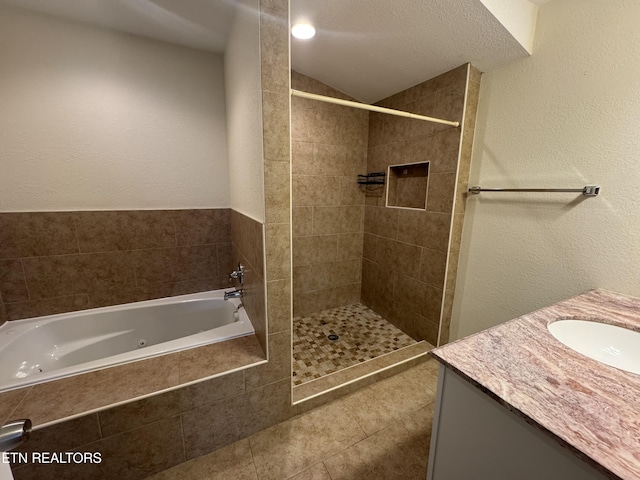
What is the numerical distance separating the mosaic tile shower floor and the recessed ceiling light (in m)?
2.28

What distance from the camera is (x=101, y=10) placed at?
4.83 feet

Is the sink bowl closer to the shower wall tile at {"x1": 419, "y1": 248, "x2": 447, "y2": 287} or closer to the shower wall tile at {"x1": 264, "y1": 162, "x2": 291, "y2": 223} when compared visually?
the shower wall tile at {"x1": 419, "y1": 248, "x2": 447, "y2": 287}

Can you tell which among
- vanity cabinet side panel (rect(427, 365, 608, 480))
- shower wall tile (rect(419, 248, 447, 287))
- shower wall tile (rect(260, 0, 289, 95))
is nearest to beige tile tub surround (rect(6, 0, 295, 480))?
shower wall tile (rect(260, 0, 289, 95))

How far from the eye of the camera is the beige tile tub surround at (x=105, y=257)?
162 cm

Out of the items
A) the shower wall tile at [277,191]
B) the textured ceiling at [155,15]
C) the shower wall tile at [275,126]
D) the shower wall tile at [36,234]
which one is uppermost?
the textured ceiling at [155,15]

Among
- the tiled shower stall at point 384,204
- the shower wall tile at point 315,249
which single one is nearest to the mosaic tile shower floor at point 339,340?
the tiled shower stall at point 384,204

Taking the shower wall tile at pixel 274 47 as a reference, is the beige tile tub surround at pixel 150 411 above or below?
below

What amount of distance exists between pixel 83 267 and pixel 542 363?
2.53 m

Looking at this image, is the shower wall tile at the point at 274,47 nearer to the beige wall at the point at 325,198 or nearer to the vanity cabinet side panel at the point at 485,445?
the beige wall at the point at 325,198

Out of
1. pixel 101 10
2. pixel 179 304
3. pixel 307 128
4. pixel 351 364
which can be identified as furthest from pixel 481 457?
pixel 101 10

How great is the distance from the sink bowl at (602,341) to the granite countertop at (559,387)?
1.9 inches

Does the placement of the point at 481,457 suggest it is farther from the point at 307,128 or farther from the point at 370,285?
the point at 307,128

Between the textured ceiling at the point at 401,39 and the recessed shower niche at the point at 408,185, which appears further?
the recessed shower niche at the point at 408,185

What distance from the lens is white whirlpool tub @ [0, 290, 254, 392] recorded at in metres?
1.42
